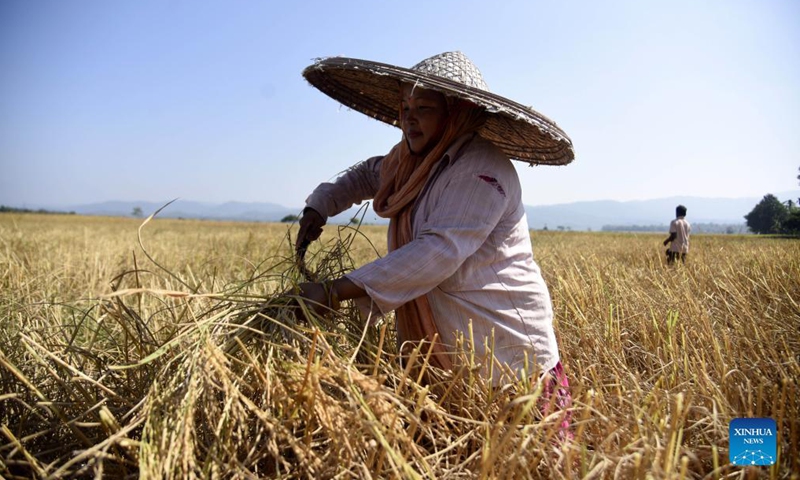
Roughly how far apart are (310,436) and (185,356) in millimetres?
394

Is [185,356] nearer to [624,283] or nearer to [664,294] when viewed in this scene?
[664,294]

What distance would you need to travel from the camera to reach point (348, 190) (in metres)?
2.17

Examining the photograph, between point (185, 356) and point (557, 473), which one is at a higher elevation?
point (185, 356)

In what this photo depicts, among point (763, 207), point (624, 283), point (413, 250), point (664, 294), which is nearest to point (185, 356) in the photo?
point (413, 250)

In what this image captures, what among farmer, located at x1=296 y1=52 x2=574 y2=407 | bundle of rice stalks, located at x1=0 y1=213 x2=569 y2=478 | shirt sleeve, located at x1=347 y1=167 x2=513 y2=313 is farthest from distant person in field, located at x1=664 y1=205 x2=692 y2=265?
bundle of rice stalks, located at x1=0 y1=213 x2=569 y2=478

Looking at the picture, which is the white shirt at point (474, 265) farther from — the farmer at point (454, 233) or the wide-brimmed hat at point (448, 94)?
the wide-brimmed hat at point (448, 94)

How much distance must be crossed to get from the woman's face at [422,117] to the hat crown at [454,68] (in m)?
0.08

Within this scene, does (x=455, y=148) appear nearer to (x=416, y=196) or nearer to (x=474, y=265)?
(x=416, y=196)

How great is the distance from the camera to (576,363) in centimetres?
206

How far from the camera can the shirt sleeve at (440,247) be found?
137 centimetres

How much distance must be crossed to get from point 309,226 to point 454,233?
82 centimetres

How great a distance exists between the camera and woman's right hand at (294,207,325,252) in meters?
2.00

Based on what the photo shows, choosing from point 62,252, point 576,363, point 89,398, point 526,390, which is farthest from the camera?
point 62,252

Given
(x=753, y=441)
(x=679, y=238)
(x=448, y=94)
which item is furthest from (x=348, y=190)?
(x=679, y=238)
